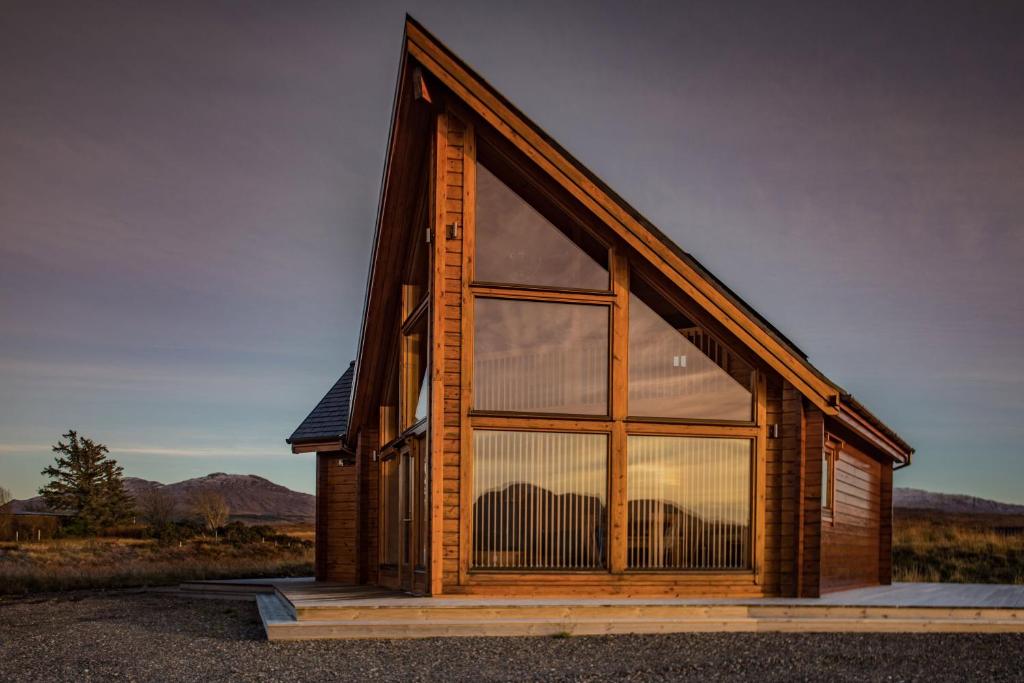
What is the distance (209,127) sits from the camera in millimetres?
17156

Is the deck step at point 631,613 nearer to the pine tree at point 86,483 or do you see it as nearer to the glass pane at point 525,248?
the glass pane at point 525,248

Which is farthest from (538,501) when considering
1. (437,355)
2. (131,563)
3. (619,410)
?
(131,563)

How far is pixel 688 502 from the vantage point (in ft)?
34.3

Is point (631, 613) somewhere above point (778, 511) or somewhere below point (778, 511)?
below

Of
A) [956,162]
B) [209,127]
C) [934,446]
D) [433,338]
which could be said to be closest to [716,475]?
[433,338]

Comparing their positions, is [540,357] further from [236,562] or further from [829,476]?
[236,562]

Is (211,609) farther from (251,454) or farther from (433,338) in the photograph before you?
(251,454)

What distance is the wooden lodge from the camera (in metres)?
10.0

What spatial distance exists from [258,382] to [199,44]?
34.1ft

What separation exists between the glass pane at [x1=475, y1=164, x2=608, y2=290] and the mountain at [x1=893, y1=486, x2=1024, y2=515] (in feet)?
196

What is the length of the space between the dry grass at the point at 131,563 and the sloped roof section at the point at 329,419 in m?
4.44

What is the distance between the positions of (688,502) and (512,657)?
3.66 m

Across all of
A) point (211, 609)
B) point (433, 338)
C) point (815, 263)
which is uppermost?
point (815, 263)

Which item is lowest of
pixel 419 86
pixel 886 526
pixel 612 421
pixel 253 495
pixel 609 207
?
pixel 253 495
